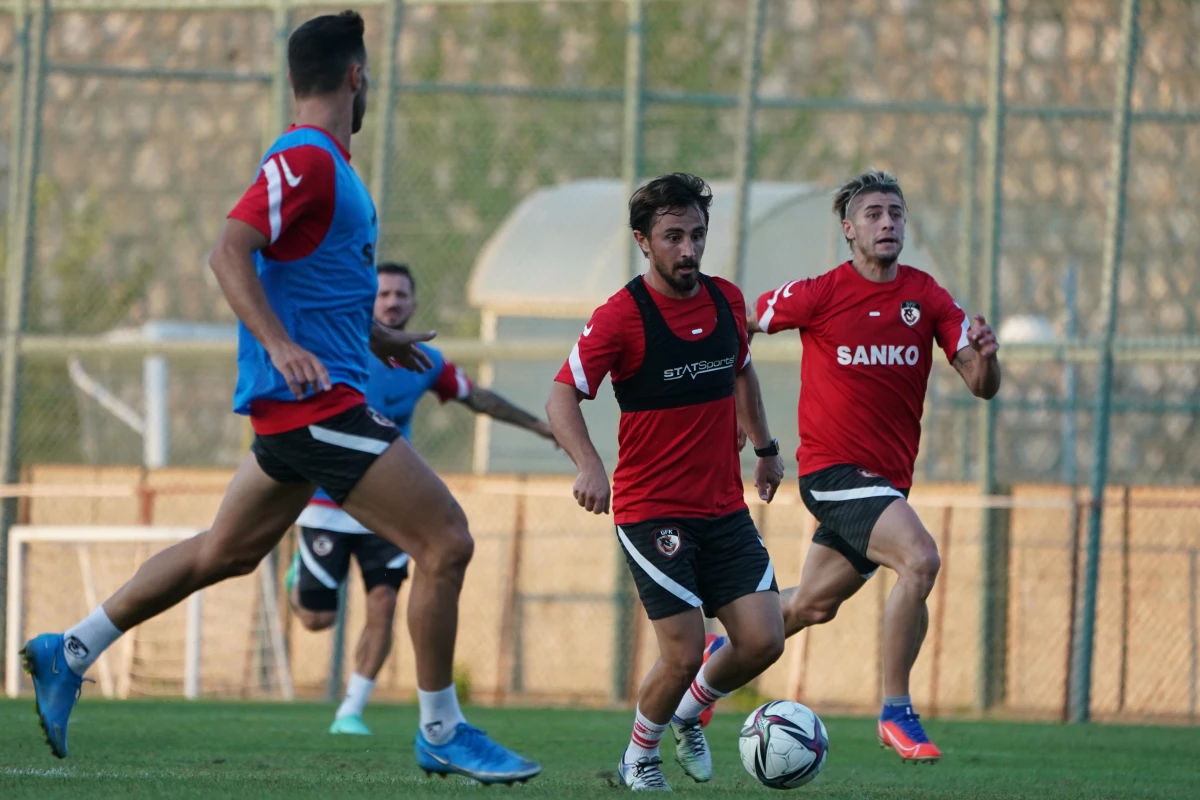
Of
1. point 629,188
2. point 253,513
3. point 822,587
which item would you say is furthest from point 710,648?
point 629,188

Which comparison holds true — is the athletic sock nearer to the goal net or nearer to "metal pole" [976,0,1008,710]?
"metal pole" [976,0,1008,710]

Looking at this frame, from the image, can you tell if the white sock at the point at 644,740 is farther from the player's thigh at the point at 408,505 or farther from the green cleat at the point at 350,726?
the green cleat at the point at 350,726

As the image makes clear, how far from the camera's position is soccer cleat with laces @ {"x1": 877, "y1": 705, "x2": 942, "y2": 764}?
7.18m

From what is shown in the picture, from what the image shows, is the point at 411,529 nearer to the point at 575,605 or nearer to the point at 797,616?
the point at 797,616

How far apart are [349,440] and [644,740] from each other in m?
1.55

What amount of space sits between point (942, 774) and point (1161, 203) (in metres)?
7.50

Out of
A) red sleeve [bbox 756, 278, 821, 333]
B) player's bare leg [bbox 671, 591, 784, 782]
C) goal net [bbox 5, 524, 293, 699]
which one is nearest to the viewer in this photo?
player's bare leg [bbox 671, 591, 784, 782]

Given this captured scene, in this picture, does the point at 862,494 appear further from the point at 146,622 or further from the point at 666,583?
the point at 146,622

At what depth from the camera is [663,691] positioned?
6156 millimetres

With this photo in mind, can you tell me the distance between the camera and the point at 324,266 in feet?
18.2

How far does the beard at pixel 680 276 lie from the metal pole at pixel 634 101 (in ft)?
19.9

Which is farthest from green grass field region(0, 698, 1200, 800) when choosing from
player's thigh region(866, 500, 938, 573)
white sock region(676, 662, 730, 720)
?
player's thigh region(866, 500, 938, 573)

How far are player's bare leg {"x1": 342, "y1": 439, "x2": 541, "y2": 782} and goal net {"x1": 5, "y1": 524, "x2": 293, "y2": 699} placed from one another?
25.7 feet

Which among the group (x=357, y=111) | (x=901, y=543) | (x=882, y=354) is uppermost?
(x=357, y=111)
